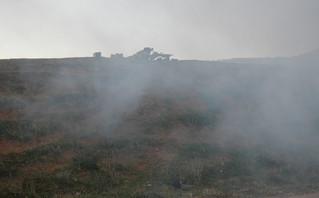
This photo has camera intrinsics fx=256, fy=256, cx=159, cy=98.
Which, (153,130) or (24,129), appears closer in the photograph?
(24,129)

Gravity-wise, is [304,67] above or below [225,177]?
above

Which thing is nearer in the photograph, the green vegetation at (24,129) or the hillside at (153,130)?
the hillside at (153,130)

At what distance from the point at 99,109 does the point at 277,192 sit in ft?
28.5

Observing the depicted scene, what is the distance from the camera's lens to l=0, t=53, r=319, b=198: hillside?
747cm

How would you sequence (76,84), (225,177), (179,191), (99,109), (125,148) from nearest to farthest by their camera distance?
1. (179,191)
2. (225,177)
3. (125,148)
4. (99,109)
5. (76,84)

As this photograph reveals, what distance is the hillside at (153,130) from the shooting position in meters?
7.47

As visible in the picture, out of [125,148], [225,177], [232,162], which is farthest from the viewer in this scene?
[125,148]

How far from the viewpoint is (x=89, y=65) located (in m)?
18.2

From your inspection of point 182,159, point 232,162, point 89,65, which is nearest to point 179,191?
point 182,159

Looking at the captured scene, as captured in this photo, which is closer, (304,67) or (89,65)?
(89,65)

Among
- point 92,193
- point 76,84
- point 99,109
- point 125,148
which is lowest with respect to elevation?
point 92,193

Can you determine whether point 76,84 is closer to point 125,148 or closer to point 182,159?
point 125,148

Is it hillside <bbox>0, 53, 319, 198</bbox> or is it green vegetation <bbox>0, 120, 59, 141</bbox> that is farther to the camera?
green vegetation <bbox>0, 120, 59, 141</bbox>

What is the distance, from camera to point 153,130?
11.2 m
